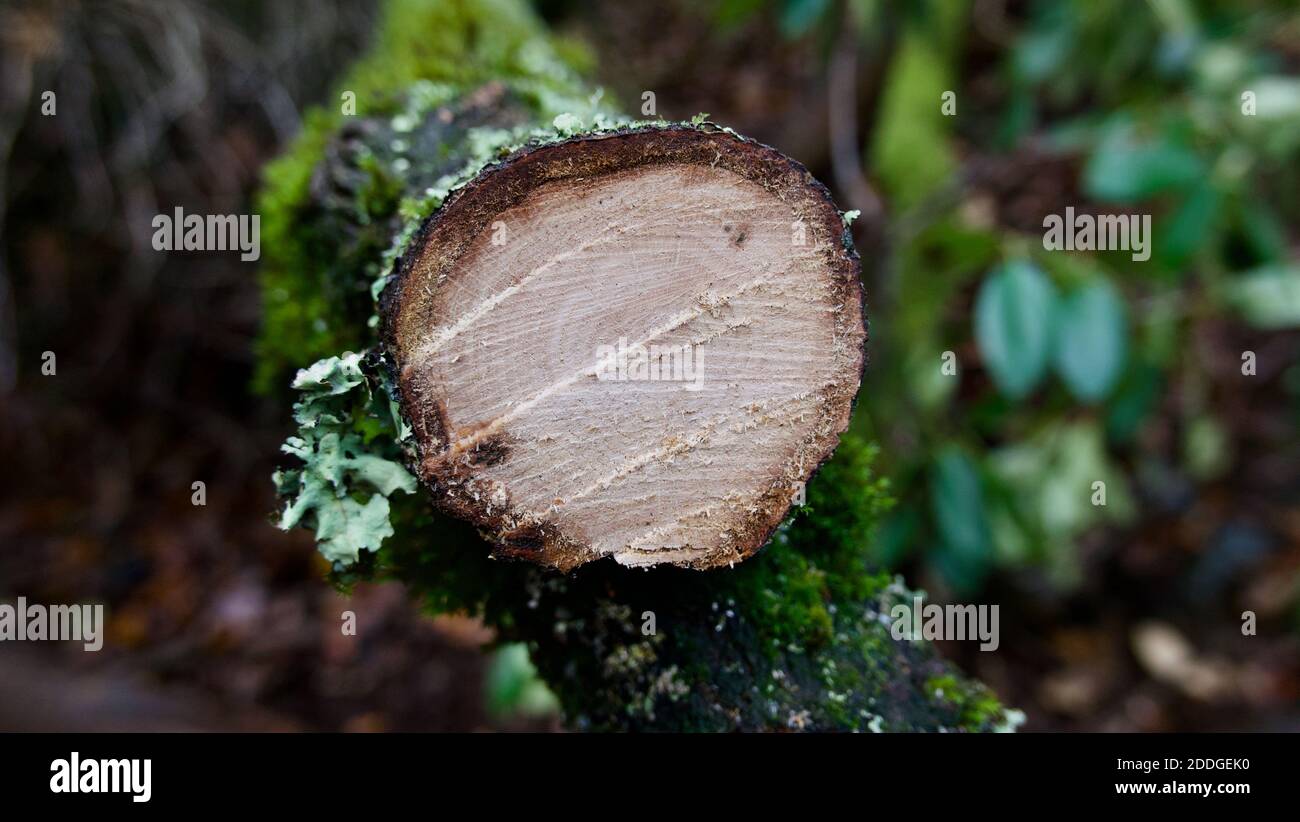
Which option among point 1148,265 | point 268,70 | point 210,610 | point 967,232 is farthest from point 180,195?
point 1148,265

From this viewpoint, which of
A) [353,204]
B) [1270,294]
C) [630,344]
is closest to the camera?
[630,344]

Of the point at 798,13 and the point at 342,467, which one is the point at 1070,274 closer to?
the point at 798,13

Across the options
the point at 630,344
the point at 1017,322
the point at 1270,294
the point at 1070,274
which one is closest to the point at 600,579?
the point at 630,344

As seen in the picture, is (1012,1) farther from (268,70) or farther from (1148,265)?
(268,70)

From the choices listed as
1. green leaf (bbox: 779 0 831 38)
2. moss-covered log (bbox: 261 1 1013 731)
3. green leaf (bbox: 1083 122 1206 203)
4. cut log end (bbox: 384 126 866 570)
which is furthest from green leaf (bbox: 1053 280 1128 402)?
cut log end (bbox: 384 126 866 570)

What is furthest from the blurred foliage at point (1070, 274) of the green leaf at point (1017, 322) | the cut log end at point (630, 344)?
the cut log end at point (630, 344)

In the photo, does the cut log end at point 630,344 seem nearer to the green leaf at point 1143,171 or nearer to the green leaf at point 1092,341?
the green leaf at point 1092,341

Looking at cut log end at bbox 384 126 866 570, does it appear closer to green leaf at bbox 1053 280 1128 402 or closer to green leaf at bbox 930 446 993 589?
green leaf at bbox 1053 280 1128 402
